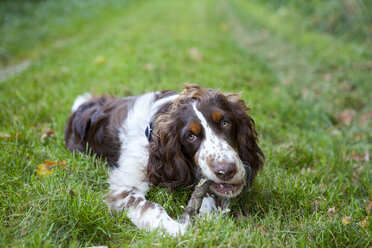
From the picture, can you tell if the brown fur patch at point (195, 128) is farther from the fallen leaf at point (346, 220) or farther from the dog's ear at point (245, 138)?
the fallen leaf at point (346, 220)

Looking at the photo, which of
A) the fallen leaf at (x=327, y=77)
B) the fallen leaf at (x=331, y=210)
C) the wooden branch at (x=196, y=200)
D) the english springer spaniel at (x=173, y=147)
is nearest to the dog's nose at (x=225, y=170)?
the english springer spaniel at (x=173, y=147)

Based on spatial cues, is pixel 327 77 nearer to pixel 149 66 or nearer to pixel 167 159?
pixel 149 66

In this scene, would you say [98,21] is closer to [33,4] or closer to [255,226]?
[33,4]

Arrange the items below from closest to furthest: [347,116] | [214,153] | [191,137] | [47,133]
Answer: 1. [214,153]
2. [191,137]
3. [47,133]
4. [347,116]

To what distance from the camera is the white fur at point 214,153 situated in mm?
2715

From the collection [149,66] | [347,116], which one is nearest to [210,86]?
[149,66]

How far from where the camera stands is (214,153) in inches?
109

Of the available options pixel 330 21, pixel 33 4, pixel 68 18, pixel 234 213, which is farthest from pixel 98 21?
pixel 234 213

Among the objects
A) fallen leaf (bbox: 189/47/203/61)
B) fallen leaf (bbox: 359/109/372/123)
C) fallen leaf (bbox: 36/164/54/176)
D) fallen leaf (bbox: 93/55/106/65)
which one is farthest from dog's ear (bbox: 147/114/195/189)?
fallen leaf (bbox: 189/47/203/61)

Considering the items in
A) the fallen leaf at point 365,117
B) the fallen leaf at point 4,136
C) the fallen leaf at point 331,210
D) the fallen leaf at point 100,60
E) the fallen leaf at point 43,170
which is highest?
the fallen leaf at point 4,136

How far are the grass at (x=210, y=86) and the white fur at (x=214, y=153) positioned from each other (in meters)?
0.37

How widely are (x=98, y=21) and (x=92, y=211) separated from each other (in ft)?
38.1

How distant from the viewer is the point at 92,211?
269 centimetres

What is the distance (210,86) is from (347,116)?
2217 millimetres
